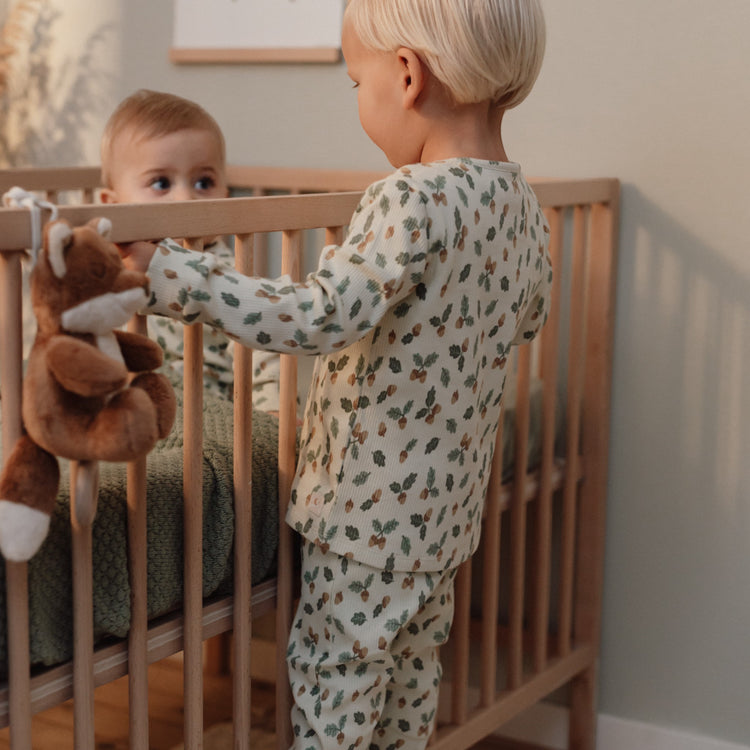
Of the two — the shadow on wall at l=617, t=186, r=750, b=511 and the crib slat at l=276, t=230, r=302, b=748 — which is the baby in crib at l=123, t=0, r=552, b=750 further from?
the shadow on wall at l=617, t=186, r=750, b=511

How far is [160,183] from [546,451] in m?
0.65

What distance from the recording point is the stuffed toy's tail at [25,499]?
85 cm

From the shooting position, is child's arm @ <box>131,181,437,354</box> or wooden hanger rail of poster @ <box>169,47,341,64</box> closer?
child's arm @ <box>131,181,437,354</box>

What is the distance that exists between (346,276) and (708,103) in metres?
0.85

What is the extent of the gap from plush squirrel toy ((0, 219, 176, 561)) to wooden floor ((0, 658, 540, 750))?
1.04 meters

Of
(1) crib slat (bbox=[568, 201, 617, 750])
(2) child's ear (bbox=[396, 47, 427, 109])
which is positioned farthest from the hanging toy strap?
(1) crib slat (bbox=[568, 201, 617, 750])

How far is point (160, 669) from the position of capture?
212 cm

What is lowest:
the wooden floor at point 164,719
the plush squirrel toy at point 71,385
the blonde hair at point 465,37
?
the wooden floor at point 164,719

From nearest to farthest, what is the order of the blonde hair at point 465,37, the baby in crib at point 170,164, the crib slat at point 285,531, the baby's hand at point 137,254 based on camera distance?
the baby's hand at point 137,254 → the blonde hair at point 465,37 → the crib slat at point 285,531 → the baby in crib at point 170,164

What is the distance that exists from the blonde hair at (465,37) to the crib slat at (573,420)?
0.53m

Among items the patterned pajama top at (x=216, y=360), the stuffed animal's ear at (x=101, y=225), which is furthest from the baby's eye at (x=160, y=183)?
the stuffed animal's ear at (x=101, y=225)

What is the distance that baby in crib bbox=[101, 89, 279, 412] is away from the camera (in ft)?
5.24

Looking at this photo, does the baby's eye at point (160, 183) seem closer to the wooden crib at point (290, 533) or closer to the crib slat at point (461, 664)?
the wooden crib at point (290, 533)

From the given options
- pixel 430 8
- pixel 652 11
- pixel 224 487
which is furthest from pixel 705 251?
pixel 224 487
